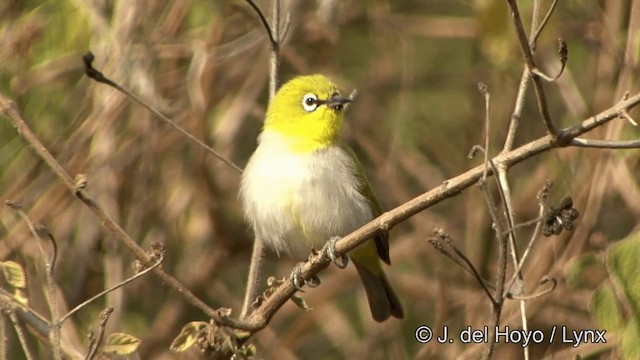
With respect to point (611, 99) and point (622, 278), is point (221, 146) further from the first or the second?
point (622, 278)

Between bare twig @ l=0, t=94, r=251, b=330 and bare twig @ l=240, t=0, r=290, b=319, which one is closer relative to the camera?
bare twig @ l=0, t=94, r=251, b=330

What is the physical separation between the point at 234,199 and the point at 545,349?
218 centimetres

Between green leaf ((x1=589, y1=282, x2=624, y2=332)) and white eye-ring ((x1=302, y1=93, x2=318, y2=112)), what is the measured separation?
188cm

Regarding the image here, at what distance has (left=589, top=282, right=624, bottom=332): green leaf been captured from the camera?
3254 mm

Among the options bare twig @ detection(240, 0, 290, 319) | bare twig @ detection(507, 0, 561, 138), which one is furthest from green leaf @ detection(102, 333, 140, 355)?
bare twig @ detection(507, 0, 561, 138)

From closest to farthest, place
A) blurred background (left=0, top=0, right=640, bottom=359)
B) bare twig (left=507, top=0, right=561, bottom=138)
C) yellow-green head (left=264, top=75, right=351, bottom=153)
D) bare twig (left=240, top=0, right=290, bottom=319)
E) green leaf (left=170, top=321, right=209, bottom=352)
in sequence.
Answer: bare twig (left=507, top=0, right=561, bottom=138), green leaf (left=170, top=321, right=209, bottom=352), bare twig (left=240, top=0, right=290, bottom=319), yellow-green head (left=264, top=75, right=351, bottom=153), blurred background (left=0, top=0, right=640, bottom=359)

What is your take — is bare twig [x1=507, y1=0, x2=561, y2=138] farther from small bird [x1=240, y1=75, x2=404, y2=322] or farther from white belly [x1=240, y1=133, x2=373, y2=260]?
white belly [x1=240, y1=133, x2=373, y2=260]

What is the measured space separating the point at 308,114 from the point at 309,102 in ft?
0.27

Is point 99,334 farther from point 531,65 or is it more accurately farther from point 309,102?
point 309,102

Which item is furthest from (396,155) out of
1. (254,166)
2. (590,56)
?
(254,166)

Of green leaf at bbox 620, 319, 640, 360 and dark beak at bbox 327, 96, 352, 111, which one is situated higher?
dark beak at bbox 327, 96, 352, 111

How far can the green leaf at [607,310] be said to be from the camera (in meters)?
3.25

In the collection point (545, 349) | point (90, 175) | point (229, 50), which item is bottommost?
point (545, 349)

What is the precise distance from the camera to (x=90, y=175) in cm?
513
